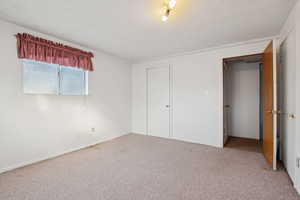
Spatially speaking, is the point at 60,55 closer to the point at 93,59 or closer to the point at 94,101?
the point at 93,59

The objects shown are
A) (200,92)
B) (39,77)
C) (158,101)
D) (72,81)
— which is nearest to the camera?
(39,77)

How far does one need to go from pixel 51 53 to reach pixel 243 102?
15.9 ft

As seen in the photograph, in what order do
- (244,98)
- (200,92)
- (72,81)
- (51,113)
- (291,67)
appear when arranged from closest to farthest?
(291,67) < (51,113) < (72,81) < (200,92) < (244,98)

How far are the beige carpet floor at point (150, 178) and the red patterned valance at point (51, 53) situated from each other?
188cm

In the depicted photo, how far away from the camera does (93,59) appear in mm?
3529

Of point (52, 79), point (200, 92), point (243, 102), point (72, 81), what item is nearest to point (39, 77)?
point (52, 79)

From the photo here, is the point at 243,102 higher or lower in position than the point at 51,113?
higher

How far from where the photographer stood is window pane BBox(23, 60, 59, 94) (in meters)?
2.47

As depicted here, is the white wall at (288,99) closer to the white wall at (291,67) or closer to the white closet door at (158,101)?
the white wall at (291,67)

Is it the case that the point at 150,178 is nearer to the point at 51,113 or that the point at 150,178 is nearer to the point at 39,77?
the point at 51,113

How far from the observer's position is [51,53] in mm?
2688

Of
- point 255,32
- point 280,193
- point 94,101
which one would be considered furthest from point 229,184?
point 94,101

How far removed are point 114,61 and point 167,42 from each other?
175 cm

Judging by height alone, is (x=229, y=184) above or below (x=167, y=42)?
below
